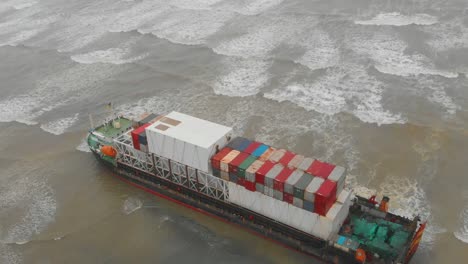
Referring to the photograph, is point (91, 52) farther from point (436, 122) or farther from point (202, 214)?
point (436, 122)

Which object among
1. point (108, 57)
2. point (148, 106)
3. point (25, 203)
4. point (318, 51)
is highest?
point (318, 51)

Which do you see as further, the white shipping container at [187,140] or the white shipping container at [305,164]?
the white shipping container at [187,140]

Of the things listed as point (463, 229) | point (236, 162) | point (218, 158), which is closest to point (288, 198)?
point (236, 162)

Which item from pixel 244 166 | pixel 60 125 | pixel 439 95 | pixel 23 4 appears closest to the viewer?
pixel 244 166

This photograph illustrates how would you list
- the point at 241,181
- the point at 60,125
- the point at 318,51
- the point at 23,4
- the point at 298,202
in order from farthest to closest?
the point at 23,4, the point at 318,51, the point at 60,125, the point at 241,181, the point at 298,202

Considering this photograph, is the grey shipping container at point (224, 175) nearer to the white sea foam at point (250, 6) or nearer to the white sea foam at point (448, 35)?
the white sea foam at point (448, 35)

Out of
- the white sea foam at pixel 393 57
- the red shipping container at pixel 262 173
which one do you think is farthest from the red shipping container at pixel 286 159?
the white sea foam at pixel 393 57

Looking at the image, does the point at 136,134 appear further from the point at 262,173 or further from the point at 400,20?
the point at 400,20
